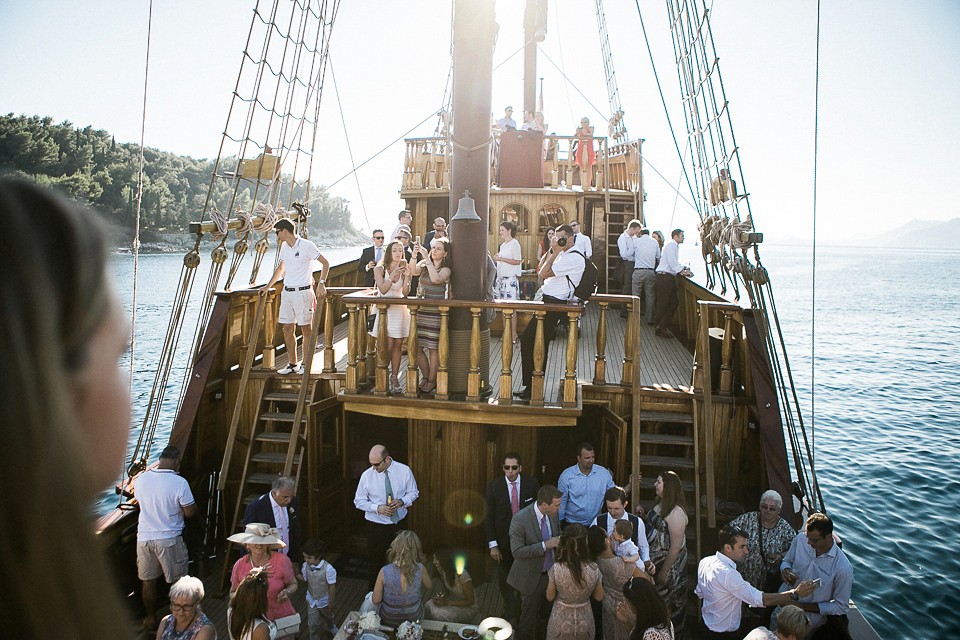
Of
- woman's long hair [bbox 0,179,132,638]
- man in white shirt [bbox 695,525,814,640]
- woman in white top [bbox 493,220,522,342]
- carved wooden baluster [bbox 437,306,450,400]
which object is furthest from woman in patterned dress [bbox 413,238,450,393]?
woman's long hair [bbox 0,179,132,638]

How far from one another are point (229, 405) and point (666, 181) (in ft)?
26.2

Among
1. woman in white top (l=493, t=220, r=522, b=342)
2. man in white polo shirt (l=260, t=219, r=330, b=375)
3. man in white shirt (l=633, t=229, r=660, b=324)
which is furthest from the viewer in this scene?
man in white shirt (l=633, t=229, r=660, b=324)

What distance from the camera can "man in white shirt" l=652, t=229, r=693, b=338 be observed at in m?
9.10

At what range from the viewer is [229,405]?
22.8 ft

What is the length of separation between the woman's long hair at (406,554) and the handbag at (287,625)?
817mm

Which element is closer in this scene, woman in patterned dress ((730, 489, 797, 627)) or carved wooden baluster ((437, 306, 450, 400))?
woman in patterned dress ((730, 489, 797, 627))

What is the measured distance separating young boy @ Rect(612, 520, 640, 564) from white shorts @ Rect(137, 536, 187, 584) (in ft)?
11.9

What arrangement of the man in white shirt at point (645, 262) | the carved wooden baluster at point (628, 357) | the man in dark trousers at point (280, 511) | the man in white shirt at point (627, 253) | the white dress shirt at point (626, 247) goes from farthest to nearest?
1. the white dress shirt at point (626, 247)
2. the man in white shirt at point (627, 253)
3. the man in white shirt at point (645, 262)
4. the carved wooden baluster at point (628, 357)
5. the man in dark trousers at point (280, 511)

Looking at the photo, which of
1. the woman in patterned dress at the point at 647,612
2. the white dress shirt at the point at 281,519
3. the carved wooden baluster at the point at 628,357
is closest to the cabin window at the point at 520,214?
the carved wooden baluster at the point at 628,357

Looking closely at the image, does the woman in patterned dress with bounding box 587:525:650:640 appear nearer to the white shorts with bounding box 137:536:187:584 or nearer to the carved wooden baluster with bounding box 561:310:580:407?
the carved wooden baluster with bounding box 561:310:580:407

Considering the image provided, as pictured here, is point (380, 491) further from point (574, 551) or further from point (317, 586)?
point (574, 551)

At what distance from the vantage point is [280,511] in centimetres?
524

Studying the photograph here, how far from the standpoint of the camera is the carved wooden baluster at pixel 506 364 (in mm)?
5461

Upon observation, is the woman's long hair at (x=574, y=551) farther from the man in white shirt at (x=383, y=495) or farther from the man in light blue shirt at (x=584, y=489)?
the man in white shirt at (x=383, y=495)
